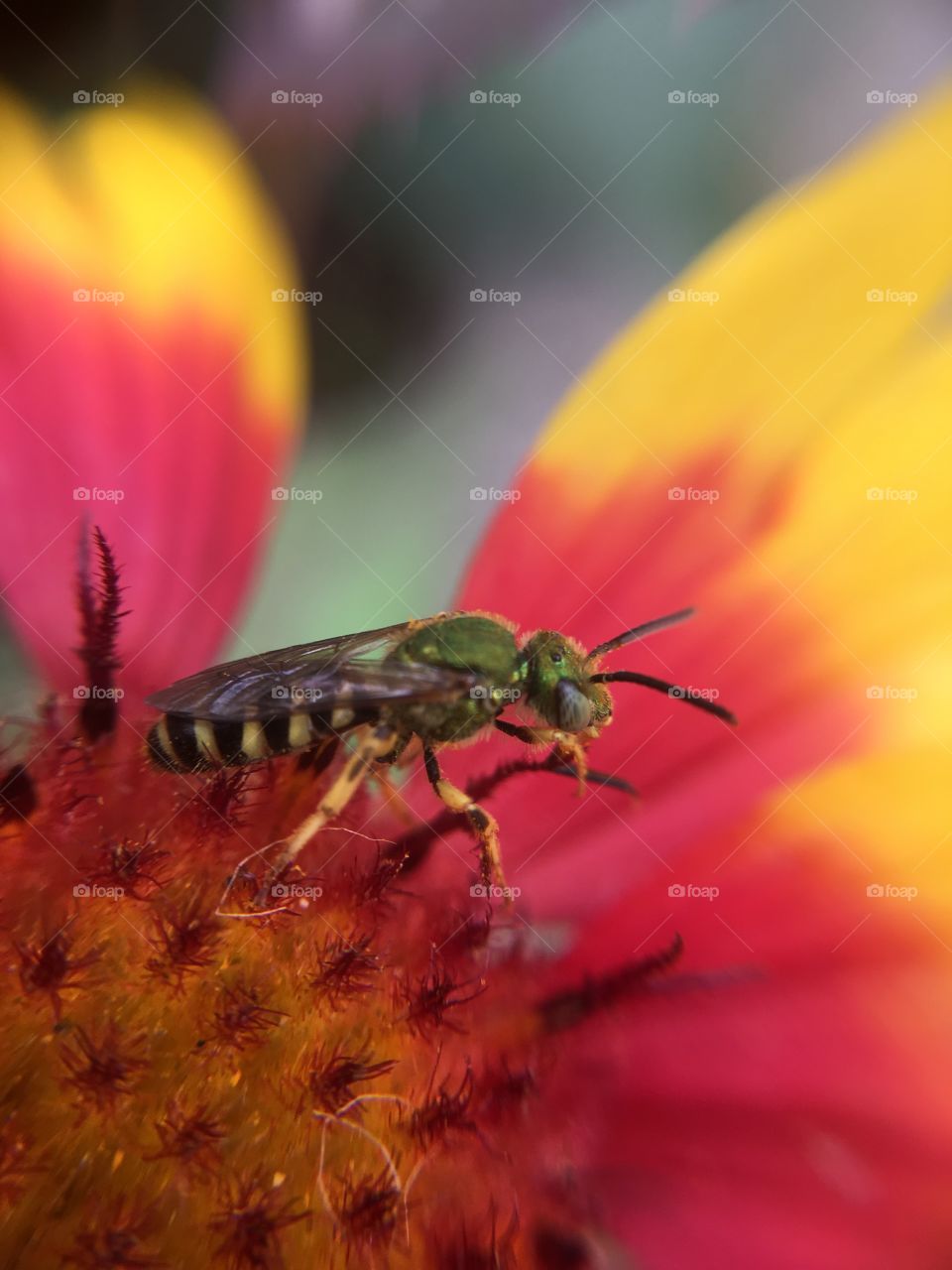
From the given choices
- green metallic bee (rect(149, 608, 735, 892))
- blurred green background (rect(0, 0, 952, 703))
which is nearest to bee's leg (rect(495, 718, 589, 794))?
green metallic bee (rect(149, 608, 735, 892))

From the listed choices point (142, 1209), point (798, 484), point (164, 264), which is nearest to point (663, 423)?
point (798, 484)

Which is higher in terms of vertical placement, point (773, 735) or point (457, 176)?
point (457, 176)

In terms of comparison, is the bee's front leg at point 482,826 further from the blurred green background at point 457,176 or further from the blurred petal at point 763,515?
the blurred green background at point 457,176

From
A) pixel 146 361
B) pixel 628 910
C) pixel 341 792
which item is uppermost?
pixel 146 361

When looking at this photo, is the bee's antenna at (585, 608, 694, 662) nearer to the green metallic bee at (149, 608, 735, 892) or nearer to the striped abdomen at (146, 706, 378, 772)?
the green metallic bee at (149, 608, 735, 892)

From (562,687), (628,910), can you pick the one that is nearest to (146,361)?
(562,687)

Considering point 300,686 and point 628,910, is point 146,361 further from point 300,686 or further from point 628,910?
point 628,910

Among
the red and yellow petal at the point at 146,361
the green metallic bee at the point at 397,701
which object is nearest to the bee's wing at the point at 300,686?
the green metallic bee at the point at 397,701
